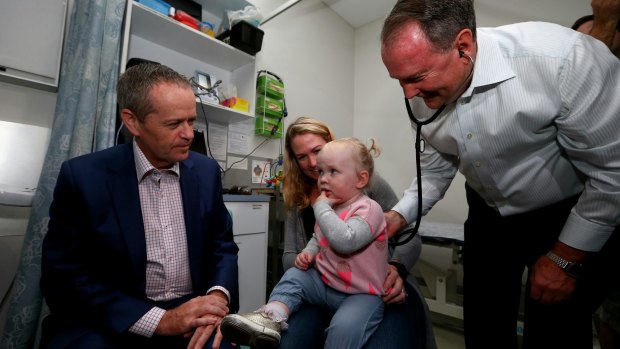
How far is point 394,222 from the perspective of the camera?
1048mm

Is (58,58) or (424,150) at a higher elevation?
(58,58)

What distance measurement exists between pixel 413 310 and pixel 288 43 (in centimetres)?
286

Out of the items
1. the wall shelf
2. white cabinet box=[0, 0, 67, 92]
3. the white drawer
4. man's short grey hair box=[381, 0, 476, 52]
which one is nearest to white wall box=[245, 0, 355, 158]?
the wall shelf

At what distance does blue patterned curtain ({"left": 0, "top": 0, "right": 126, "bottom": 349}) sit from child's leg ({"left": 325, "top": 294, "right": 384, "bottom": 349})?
1313 mm

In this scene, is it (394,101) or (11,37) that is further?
(394,101)

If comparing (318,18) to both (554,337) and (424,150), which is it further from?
(554,337)

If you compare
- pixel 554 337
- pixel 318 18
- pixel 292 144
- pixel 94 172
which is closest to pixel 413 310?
pixel 554 337

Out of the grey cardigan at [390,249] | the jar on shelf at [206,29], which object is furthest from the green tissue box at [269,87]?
the grey cardigan at [390,249]

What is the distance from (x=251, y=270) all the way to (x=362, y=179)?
46.5 inches

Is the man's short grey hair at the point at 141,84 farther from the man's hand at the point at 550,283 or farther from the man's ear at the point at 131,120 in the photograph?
the man's hand at the point at 550,283

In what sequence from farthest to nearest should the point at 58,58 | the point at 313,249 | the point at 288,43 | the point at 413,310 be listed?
the point at 288,43
the point at 58,58
the point at 313,249
the point at 413,310

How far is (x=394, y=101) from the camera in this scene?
3.44 metres

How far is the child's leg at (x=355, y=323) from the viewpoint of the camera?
726 millimetres

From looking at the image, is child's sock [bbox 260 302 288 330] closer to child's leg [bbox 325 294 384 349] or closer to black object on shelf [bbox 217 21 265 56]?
child's leg [bbox 325 294 384 349]
